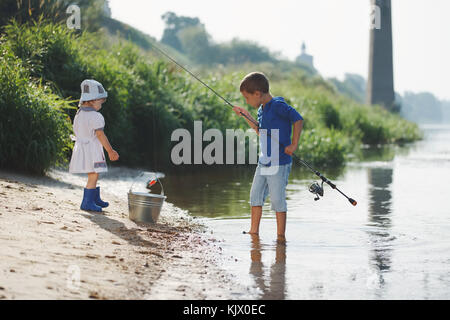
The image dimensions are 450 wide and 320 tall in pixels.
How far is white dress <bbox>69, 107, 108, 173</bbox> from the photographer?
23.3 feet

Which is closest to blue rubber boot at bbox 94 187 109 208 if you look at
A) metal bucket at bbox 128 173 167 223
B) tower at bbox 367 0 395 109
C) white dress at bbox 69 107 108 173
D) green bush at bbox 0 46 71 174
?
white dress at bbox 69 107 108 173

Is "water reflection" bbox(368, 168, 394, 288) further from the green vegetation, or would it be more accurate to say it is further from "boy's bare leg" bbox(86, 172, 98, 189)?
the green vegetation

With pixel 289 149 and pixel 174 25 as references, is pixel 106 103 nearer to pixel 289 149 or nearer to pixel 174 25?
pixel 289 149

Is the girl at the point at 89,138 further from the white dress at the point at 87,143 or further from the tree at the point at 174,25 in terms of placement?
the tree at the point at 174,25

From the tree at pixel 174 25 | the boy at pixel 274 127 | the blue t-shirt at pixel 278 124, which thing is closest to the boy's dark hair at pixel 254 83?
the boy at pixel 274 127

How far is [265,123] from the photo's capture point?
657 centimetres

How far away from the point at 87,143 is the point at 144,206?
3.07 ft

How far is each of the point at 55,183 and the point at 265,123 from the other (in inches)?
146

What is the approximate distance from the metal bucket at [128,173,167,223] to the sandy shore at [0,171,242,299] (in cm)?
11

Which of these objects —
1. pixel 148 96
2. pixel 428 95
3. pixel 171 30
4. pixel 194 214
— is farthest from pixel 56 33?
pixel 428 95

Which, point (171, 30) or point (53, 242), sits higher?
point (171, 30)

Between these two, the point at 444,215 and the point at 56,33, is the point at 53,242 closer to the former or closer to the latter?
the point at 444,215

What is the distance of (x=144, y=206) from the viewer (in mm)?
7109

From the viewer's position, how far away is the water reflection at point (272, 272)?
4664 mm
